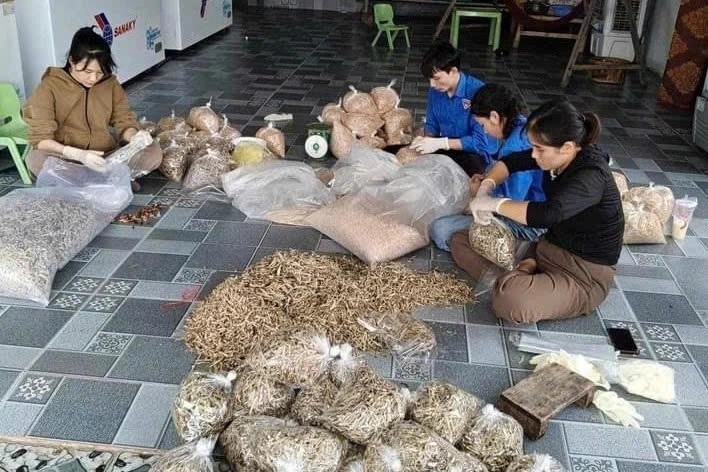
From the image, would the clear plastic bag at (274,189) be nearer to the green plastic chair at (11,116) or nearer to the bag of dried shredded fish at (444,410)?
the green plastic chair at (11,116)

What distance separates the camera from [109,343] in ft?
7.43

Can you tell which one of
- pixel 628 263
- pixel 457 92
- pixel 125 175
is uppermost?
pixel 457 92

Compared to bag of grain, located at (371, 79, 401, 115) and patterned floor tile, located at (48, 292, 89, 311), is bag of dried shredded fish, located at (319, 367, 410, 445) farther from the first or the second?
bag of grain, located at (371, 79, 401, 115)

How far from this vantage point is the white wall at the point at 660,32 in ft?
22.8

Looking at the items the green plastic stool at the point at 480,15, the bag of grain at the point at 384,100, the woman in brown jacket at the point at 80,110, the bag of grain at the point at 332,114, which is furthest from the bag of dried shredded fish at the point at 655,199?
the green plastic stool at the point at 480,15

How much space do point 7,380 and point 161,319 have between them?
1.74 feet

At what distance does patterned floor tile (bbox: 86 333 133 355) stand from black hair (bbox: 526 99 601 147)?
5.01ft

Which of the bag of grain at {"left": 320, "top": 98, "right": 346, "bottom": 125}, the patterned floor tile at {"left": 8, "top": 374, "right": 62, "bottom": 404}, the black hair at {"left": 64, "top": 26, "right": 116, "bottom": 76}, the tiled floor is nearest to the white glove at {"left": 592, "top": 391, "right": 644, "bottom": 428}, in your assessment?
the tiled floor

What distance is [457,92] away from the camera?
3395 millimetres

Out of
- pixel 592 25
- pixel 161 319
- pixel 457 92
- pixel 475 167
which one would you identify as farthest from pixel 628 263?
pixel 592 25

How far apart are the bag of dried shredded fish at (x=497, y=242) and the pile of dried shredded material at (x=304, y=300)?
0.60ft

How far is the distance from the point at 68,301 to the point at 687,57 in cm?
535

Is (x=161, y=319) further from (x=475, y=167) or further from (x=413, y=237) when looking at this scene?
(x=475, y=167)

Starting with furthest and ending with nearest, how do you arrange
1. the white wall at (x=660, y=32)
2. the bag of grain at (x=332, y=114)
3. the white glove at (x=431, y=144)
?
the white wall at (x=660, y=32) → the bag of grain at (x=332, y=114) → the white glove at (x=431, y=144)
